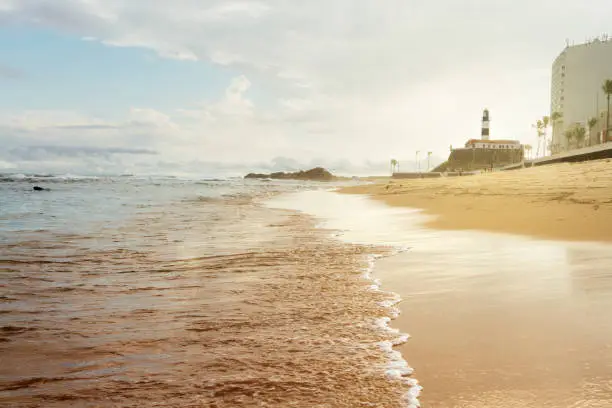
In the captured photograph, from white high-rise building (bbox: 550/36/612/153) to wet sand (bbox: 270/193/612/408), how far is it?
11389 centimetres

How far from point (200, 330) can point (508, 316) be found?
107 inches

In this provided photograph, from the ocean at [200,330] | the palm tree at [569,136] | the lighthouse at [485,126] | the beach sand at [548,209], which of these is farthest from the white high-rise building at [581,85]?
the ocean at [200,330]

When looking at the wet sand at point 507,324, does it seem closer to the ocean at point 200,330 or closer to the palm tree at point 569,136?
the ocean at point 200,330

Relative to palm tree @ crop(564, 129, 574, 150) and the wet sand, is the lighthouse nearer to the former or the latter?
palm tree @ crop(564, 129, 574, 150)

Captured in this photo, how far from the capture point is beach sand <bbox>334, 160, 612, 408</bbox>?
9.11 feet

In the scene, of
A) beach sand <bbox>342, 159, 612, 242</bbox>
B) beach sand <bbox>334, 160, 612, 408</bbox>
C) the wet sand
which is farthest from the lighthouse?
the wet sand

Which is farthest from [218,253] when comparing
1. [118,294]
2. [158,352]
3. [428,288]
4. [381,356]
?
[381,356]

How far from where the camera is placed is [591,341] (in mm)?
3457

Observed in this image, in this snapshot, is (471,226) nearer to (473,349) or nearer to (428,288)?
(428,288)

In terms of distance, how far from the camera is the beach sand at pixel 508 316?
278 cm

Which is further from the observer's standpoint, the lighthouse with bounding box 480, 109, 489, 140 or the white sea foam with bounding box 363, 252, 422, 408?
the lighthouse with bounding box 480, 109, 489, 140

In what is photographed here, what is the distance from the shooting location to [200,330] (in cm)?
413

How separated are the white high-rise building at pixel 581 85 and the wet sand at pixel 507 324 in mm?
113887

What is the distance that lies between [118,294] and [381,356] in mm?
3510
